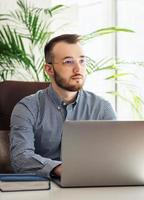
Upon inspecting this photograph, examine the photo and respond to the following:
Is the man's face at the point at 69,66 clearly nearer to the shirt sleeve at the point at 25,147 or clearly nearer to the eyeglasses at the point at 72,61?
the eyeglasses at the point at 72,61

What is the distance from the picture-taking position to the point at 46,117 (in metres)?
2.13

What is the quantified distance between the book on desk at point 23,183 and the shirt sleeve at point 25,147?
150mm

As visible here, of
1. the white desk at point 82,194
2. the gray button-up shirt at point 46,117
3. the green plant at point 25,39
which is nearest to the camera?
the white desk at point 82,194

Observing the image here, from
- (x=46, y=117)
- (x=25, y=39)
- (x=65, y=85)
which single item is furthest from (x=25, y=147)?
(x=25, y=39)

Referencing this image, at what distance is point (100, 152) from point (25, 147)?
1.91 feet

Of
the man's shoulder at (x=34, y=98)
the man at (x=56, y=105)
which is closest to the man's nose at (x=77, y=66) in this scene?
the man at (x=56, y=105)

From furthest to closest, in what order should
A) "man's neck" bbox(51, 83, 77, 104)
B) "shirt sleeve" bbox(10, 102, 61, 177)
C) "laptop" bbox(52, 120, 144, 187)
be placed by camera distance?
"man's neck" bbox(51, 83, 77, 104) < "shirt sleeve" bbox(10, 102, 61, 177) < "laptop" bbox(52, 120, 144, 187)

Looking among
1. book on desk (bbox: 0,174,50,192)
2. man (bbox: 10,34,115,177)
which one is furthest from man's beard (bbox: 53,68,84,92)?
book on desk (bbox: 0,174,50,192)

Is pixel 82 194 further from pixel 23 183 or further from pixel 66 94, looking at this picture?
pixel 66 94

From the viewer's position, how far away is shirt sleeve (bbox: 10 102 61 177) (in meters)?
1.69

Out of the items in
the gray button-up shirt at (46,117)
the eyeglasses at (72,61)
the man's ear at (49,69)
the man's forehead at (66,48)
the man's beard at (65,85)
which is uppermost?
the man's forehead at (66,48)

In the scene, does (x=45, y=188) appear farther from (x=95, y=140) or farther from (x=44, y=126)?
(x=44, y=126)

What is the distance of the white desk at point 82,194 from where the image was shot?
1.26 m

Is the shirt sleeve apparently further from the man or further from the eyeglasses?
the eyeglasses
